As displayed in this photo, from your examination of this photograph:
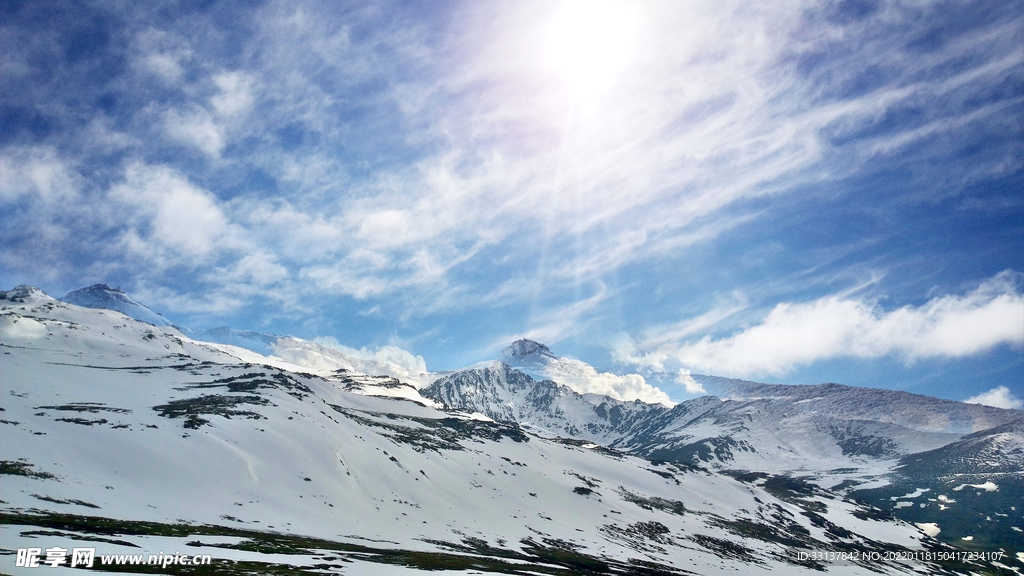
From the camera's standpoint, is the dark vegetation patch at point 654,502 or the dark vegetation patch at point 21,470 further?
the dark vegetation patch at point 654,502

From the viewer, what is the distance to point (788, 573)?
13238 cm

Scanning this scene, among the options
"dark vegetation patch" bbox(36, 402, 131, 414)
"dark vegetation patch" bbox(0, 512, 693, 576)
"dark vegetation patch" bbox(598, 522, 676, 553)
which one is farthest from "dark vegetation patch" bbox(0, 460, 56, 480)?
"dark vegetation patch" bbox(598, 522, 676, 553)

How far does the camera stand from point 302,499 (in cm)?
10694

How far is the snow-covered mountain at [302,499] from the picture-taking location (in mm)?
66750

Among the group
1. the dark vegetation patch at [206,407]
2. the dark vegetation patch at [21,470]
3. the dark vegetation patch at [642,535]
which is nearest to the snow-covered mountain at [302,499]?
the dark vegetation patch at [21,470]

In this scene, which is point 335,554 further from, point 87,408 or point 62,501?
point 87,408

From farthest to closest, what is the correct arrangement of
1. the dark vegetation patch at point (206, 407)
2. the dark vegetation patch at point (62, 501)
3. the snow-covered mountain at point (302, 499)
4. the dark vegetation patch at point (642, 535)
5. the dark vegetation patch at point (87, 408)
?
1. the dark vegetation patch at point (642, 535)
2. the dark vegetation patch at point (206, 407)
3. the dark vegetation patch at point (87, 408)
4. the dark vegetation patch at point (62, 501)
5. the snow-covered mountain at point (302, 499)

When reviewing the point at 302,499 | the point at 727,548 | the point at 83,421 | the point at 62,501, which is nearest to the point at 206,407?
the point at 83,421

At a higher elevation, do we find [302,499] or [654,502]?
[302,499]

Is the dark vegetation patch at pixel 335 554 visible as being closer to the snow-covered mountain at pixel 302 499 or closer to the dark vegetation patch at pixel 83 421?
the snow-covered mountain at pixel 302 499

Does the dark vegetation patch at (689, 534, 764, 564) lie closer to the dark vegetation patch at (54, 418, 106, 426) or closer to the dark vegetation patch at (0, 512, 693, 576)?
the dark vegetation patch at (0, 512, 693, 576)

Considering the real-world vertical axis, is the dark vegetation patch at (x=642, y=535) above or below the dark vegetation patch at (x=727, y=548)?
above

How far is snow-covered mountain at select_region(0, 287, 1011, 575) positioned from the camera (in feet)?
219

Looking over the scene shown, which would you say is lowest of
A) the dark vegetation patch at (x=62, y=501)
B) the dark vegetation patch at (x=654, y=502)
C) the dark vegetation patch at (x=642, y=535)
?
the dark vegetation patch at (x=642, y=535)
